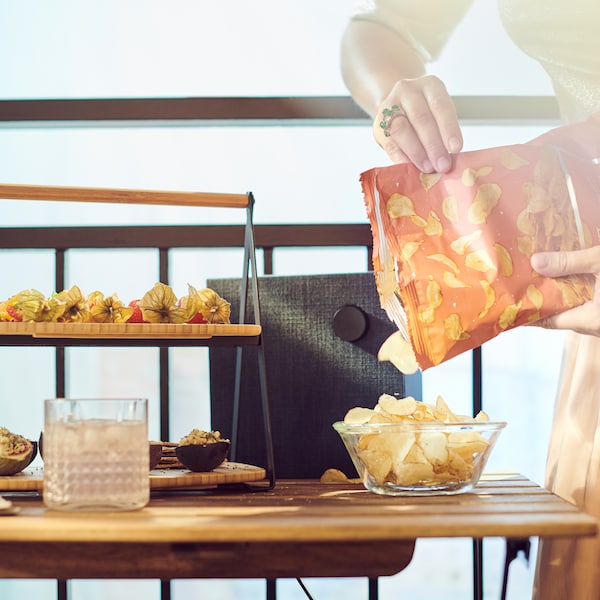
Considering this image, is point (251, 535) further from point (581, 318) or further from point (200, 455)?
point (581, 318)

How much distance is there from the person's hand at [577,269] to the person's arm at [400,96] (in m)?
0.15

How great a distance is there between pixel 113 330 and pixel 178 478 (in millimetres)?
179

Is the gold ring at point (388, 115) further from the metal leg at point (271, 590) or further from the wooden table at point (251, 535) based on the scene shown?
the metal leg at point (271, 590)

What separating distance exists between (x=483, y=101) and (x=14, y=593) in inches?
52.2

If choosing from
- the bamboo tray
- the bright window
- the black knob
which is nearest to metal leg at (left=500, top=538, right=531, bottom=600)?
the bright window

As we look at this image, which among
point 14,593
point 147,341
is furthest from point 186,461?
point 14,593

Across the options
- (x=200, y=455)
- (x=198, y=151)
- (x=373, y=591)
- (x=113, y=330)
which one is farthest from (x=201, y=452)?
(x=198, y=151)

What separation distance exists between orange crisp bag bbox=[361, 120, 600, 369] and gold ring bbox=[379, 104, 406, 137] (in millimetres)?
82

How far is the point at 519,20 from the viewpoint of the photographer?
1122 mm

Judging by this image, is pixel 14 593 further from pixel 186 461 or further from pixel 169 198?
pixel 169 198

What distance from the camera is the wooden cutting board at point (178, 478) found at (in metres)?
0.84

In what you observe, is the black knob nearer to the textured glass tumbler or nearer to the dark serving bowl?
the dark serving bowl

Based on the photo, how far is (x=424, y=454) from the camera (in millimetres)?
818

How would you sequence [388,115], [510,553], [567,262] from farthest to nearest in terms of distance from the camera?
[510,553] → [388,115] → [567,262]
